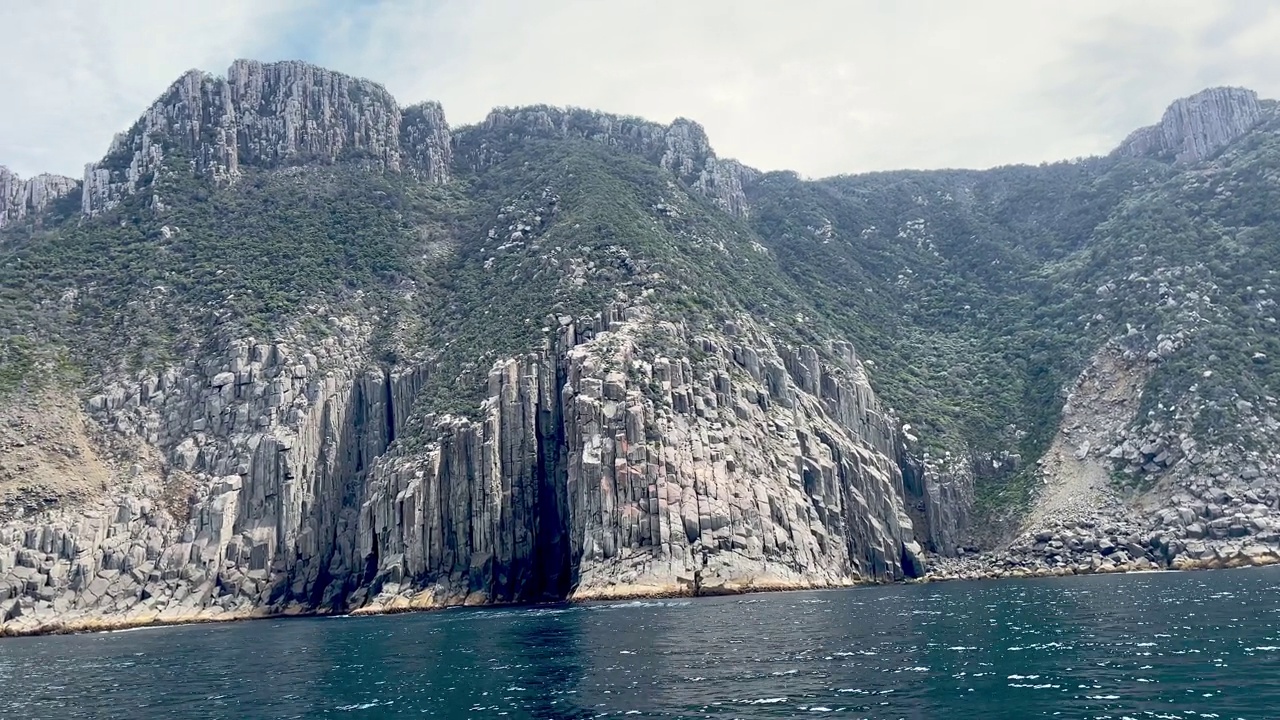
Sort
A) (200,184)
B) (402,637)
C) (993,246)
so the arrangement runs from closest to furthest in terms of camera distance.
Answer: (402,637)
(200,184)
(993,246)

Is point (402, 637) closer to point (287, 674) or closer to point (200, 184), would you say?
point (287, 674)

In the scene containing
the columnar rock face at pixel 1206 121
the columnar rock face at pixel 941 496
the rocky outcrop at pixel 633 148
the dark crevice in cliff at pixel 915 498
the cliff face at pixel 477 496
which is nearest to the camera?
the cliff face at pixel 477 496

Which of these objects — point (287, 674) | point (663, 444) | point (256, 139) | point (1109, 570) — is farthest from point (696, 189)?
point (287, 674)

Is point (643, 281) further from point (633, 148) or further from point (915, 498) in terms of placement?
point (633, 148)

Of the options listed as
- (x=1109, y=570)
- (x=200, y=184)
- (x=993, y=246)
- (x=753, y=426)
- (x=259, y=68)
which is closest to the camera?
(x=1109, y=570)

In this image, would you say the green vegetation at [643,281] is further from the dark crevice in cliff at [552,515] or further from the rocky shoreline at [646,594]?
the rocky shoreline at [646,594]

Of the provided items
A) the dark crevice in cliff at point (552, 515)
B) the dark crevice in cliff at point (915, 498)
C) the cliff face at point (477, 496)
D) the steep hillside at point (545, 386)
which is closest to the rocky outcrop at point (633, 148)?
the steep hillside at point (545, 386)

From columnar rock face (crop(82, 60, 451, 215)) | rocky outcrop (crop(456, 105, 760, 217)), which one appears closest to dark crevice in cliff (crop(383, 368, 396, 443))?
columnar rock face (crop(82, 60, 451, 215))

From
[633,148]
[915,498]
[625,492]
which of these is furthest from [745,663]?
[633,148]
